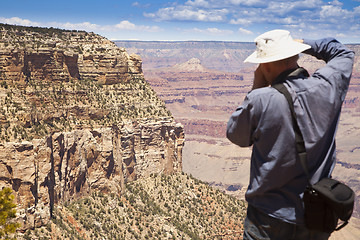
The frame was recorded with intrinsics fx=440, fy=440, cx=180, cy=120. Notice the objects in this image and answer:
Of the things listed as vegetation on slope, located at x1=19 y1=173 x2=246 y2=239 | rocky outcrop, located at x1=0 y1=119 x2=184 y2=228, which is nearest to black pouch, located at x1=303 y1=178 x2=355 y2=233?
rocky outcrop, located at x1=0 y1=119 x2=184 y2=228

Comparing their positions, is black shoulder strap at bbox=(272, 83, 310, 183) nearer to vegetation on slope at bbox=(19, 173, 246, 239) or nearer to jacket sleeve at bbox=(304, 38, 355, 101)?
jacket sleeve at bbox=(304, 38, 355, 101)

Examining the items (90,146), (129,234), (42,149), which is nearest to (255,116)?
(42,149)

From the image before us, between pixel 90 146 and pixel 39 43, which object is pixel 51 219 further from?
pixel 39 43

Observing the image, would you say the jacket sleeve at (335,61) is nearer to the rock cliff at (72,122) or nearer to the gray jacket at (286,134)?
the gray jacket at (286,134)

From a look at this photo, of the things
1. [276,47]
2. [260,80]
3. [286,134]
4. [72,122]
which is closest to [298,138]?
[286,134]

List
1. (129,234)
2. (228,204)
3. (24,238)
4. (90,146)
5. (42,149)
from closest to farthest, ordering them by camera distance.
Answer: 1. (24,238)
2. (42,149)
3. (129,234)
4. (90,146)
5. (228,204)

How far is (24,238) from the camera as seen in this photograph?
29844 mm

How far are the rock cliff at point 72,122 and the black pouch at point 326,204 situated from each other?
29553 mm

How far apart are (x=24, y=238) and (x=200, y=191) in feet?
72.9

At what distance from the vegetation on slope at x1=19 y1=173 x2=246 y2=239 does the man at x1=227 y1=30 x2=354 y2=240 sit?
29.5m

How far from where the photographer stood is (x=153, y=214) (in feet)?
138

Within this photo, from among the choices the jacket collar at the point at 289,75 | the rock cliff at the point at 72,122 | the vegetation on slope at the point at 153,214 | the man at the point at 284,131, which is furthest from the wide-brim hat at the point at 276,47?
the vegetation on slope at the point at 153,214

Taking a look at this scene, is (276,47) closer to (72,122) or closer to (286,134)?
(286,134)

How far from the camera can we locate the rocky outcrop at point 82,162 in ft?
104
